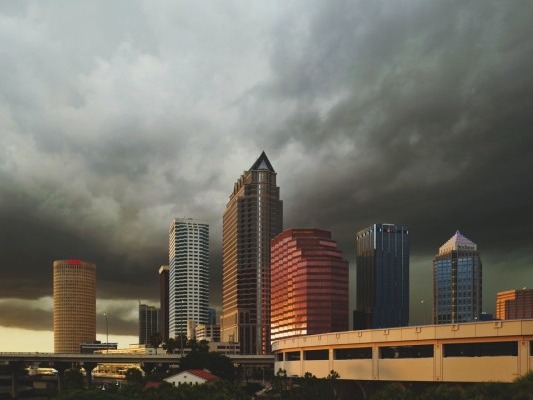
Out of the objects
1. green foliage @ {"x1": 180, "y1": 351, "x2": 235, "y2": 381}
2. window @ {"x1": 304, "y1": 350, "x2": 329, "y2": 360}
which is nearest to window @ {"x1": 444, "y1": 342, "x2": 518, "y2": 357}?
window @ {"x1": 304, "y1": 350, "x2": 329, "y2": 360}

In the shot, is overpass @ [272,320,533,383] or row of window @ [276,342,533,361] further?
row of window @ [276,342,533,361]

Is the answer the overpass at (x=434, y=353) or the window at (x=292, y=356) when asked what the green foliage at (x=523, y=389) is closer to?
the overpass at (x=434, y=353)

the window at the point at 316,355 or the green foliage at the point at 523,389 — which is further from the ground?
the green foliage at the point at 523,389

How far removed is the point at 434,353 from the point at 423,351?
3121 millimetres

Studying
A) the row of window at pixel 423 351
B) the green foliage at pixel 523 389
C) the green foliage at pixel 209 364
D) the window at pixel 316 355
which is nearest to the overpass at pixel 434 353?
the row of window at pixel 423 351

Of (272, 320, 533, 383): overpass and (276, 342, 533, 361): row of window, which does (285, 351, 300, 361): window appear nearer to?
(276, 342, 533, 361): row of window

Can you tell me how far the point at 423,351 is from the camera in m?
105

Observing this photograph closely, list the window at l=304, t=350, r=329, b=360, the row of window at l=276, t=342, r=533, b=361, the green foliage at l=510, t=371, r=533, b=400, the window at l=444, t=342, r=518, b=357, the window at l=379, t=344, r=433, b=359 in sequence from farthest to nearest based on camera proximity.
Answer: the window at l=304, t=350, r=329, b=360, the window at l=379, t=344, r=433, b=359, the row of window at l=276, t=342, r=533, b=361, the window at l=444, t=342, r=518, b=357, the green foliage at l=510, t=371, r=533, b=400

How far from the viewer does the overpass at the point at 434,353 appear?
9294cm

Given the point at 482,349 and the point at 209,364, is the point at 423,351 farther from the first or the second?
the point at 209,364

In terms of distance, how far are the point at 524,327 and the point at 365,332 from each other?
30994 mm

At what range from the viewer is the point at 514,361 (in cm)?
9231

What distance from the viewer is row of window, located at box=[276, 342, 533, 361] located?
94644 mm

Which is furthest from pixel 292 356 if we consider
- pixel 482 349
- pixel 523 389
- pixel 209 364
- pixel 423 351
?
pixel 523 389
